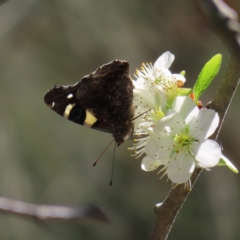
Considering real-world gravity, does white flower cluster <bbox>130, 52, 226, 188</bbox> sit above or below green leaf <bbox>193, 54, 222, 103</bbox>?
below

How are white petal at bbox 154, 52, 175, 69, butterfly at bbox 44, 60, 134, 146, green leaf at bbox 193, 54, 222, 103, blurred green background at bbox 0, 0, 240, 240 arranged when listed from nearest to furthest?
green leaf at bbox 193, 54, 222, 103 → white petal at bbox 154, 52, 175, 69 → butterfly at bbox 44, 60, 134, 146 → blurred green background at bbox 0, 0, 240, 240

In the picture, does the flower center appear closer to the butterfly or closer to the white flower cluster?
the white flower cluster

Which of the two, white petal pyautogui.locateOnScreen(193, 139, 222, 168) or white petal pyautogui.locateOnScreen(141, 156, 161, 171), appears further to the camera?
white petal pyautogui.locateOnScreen(141, 156, 161, 171)

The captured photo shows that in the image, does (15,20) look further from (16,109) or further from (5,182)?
(5,182)

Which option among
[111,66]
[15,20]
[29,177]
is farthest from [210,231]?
[111,66]

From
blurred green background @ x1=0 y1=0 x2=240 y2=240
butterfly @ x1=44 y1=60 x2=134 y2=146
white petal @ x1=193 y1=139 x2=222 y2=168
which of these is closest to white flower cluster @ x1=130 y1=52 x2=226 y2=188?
white petal @ x1=193 y1=139 x2=222 y2=168

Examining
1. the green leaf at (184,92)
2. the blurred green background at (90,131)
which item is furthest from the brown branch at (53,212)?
the blurred green background at (90,131)
